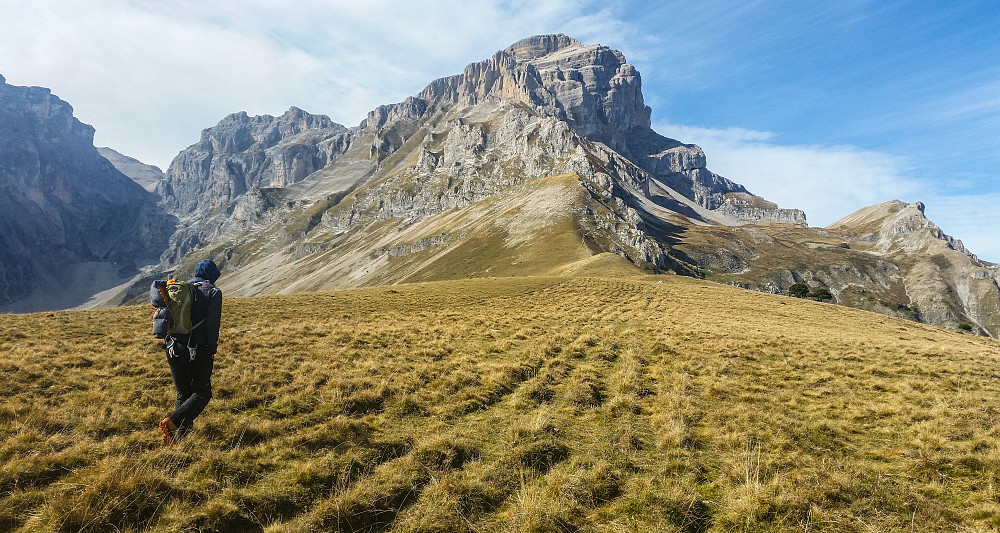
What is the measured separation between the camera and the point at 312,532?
242 inches

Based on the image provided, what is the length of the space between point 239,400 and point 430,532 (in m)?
7.76

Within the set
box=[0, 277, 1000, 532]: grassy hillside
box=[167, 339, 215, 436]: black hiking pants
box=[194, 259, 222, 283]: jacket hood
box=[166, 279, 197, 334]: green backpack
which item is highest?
box=[194, 259, 222, 283]: jacket hood

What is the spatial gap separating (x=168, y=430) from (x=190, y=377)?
4.34 ft

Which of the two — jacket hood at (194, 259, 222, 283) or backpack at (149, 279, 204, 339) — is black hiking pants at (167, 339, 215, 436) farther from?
jacket hood at (194, 259, 222, 283)

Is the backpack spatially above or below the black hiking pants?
above

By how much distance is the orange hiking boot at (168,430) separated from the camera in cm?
852

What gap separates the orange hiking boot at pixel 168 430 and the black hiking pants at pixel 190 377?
0.35 meters

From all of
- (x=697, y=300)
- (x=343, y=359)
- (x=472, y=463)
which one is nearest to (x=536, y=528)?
(x=472, y=463)

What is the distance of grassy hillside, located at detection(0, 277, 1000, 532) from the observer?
22.0ft

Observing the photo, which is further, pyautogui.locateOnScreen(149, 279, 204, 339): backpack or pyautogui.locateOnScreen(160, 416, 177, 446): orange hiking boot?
pyautogui.locateOnScreen(149, 279, 204, 339): backpack

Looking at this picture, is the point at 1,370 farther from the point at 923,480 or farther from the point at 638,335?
the point at 638,335

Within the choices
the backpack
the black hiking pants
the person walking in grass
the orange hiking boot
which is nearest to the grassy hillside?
the orange hiking boot

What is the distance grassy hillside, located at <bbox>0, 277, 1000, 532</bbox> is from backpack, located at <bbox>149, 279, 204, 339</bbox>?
2.32 m

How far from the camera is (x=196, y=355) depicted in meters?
9.48
